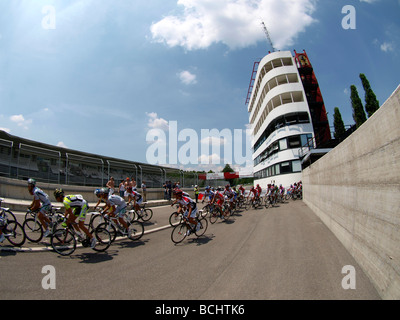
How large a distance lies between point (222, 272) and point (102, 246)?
353cm

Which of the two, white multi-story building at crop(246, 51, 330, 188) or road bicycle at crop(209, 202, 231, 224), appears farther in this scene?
white multi-story building at crop(246, 51, 330, 188)

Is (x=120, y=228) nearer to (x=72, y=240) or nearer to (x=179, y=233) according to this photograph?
(x=72, y=240)

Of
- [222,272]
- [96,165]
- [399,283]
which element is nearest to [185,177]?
[96,165]

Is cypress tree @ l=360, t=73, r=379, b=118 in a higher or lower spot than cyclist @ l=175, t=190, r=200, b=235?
higher

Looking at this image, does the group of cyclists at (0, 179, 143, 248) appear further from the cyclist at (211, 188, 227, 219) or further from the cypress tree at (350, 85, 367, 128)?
the cypress tree at (350, 85, 367, 128)

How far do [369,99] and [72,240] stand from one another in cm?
3788

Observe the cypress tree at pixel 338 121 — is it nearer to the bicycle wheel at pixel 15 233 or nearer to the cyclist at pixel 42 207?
the cyclist at pixel 42 207

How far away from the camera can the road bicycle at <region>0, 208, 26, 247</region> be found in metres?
5.27

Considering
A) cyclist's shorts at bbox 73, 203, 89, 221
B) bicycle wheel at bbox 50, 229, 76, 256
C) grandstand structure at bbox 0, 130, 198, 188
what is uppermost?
grandstand structure at bbox 0, 130, 198, 188

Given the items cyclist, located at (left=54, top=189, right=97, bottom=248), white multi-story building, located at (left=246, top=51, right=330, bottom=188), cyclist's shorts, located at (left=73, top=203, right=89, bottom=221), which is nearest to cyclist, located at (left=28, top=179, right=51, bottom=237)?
cyclist, located at (left=54, top=189, right=97, bottom=248)

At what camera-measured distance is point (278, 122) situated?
31.5 meters

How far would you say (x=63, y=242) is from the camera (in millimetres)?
5352

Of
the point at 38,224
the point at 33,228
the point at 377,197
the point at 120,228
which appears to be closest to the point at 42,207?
the point at 38,224

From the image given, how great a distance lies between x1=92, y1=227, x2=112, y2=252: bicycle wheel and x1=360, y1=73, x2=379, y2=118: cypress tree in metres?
35.7
